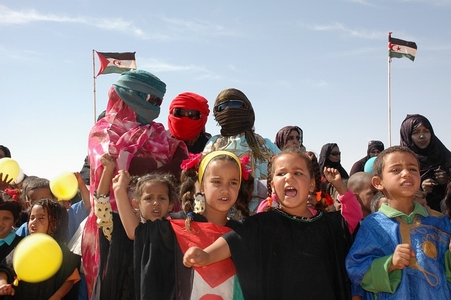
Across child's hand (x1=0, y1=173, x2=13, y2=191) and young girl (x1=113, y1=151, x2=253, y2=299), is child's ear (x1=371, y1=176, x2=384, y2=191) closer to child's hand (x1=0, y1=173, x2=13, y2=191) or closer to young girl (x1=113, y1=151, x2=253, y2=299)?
young girl (x1=113, y1=151, x2=253, y2=299)

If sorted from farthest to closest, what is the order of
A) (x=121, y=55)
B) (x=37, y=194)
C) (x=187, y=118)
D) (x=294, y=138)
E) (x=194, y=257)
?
(x=121, y=55) < (x=294, y=138) < (x=37, y=194) < (x=187, y=118) < (x=194, y=257)

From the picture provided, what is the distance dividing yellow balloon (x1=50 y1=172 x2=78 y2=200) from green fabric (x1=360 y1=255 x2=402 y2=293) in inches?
110

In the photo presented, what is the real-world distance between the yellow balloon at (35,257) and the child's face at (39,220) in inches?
32.9

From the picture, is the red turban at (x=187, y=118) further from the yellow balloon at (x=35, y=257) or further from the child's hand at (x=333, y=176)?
the child's hand at (x=333, y=176)

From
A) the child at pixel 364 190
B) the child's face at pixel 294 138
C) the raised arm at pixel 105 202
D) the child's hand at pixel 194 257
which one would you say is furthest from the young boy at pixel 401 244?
the child's face at pixel 294 138

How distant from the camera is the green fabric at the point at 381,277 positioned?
2977 mm

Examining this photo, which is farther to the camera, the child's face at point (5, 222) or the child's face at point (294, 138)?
the child's face at point (294, 138)

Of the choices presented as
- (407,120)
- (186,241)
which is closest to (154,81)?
(186,241)

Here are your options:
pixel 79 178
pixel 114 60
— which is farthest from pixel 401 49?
pixel 79 178

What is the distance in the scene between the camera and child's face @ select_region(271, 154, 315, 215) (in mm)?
3109

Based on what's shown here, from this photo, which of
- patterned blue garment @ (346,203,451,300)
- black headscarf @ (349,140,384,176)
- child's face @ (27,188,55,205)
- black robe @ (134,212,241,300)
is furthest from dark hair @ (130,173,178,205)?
black headscarf @ (349,140,384,176)

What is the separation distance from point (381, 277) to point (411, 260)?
268 mm

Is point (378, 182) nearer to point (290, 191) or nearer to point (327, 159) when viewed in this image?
point (290, 191)

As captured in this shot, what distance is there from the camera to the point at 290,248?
3.01m
